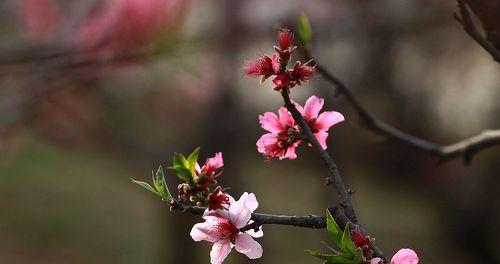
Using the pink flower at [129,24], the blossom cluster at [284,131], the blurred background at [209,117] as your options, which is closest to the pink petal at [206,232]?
the blossom cluster at [284,131]

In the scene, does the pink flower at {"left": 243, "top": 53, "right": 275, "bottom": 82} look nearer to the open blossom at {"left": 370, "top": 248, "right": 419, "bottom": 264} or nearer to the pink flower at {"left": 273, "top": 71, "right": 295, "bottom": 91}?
the pink flower at {"left": 273, "top": 71, "right": 295, "bottom": 91}

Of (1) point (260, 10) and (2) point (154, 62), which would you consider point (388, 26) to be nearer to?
(1) point (260, 10)

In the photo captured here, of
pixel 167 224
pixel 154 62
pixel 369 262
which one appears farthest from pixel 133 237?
pixel 369 262

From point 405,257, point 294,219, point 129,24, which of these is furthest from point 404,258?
point 129,24

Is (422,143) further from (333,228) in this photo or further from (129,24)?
(129,24)

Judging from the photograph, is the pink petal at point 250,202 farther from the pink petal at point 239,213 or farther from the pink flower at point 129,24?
the pink flower at point 129,24
